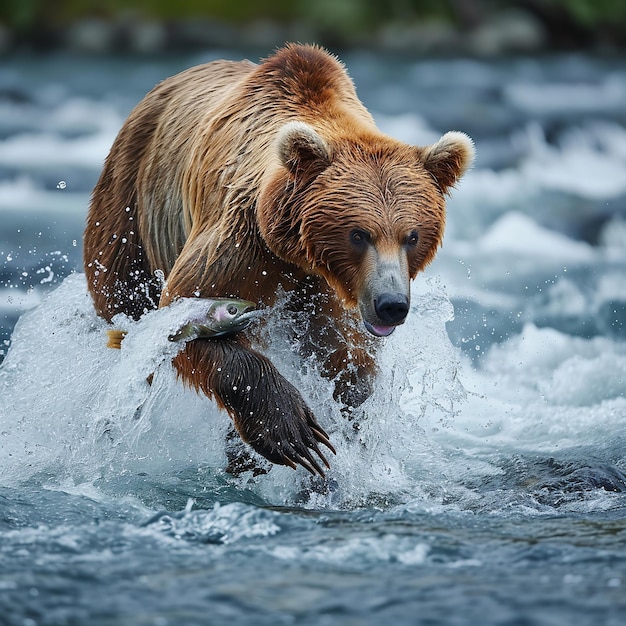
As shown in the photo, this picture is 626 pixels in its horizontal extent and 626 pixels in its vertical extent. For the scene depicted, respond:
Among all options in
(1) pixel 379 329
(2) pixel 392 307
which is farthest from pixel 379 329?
(2) pixel 392 307

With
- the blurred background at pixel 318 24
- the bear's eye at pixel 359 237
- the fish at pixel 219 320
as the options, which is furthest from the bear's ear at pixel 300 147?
the blurred background at pixel 318 24

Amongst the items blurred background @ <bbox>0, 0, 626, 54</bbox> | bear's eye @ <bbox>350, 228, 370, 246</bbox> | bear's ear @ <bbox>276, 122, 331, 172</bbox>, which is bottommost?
bear's eye @ <bbox>350, 228, 370, 246</bbox>

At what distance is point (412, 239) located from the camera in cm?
500

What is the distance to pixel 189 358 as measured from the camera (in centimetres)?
546

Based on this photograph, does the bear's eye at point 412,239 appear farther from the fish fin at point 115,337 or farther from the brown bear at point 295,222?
the fish fin at point 115,337

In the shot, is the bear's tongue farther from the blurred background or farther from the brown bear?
the blurred background

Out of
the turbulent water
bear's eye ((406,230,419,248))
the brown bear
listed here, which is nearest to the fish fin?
the turbulent water

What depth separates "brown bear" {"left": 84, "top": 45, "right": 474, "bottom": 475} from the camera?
4977 mm

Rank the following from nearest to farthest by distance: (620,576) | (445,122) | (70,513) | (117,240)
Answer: (620,576)
(70,513)
(117,240)
(445,122)

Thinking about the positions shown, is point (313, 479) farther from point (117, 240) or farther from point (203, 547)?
point (117, 240)

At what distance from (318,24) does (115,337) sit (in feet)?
50.8

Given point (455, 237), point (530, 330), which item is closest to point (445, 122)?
point (455, 237)

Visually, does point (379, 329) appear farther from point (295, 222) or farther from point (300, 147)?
point (300, 147)

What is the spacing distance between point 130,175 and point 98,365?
118cm
